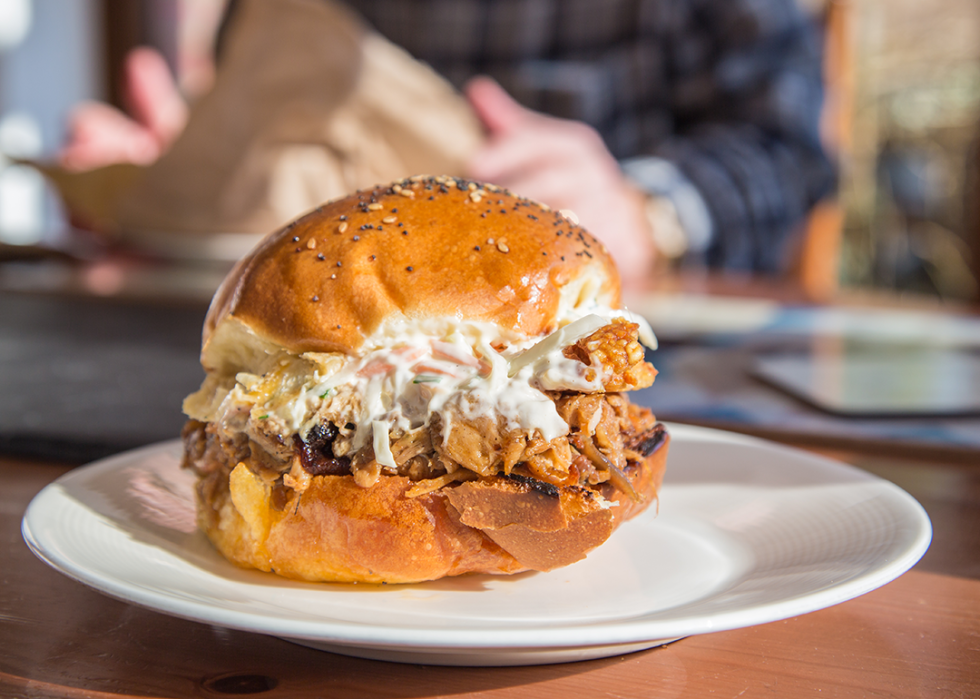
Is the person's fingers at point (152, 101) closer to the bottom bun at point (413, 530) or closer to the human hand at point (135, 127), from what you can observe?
the human hand at point (135, 127)

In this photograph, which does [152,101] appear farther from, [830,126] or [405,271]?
[405,271]

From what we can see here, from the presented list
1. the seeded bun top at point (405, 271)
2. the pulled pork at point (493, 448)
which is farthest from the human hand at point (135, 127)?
the pulled pork at point (493, 448)

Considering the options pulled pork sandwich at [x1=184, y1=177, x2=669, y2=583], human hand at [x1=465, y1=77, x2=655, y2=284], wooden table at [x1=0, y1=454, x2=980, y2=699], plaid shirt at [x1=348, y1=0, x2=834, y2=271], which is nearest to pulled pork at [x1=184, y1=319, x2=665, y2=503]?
pulled pork sandwich at [x1=184, y1=177, x2=669, y2=583]

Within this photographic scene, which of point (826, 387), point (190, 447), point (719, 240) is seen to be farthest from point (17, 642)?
point (719, 240)

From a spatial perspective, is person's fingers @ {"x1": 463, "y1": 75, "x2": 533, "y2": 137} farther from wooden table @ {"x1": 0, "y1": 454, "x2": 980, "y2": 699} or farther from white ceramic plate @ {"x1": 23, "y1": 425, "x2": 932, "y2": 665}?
wooden table @ {"x1": 0, "y1": 454, "x2": 980, "y2": 699}

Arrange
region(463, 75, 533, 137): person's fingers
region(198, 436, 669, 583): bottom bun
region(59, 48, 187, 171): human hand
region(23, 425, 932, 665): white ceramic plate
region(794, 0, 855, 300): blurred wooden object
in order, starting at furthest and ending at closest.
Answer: region(59, 48, 187, 171): human hand
region(794, 0, 855, 300): blurred wooden object
region(463, 75, 533, 137): person's fingers
region(198, 436, 669, 583): bottom bun
region(23, 425, 932, 665): white ceramic plate

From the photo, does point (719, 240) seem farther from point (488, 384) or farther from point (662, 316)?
point (488, 384)

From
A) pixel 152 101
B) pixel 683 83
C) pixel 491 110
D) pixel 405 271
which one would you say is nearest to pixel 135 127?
pixel 152 101
